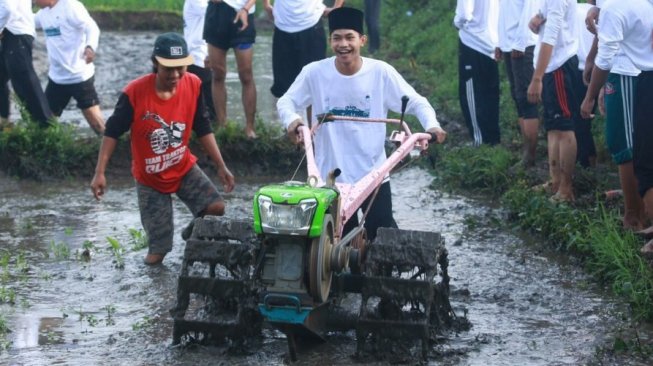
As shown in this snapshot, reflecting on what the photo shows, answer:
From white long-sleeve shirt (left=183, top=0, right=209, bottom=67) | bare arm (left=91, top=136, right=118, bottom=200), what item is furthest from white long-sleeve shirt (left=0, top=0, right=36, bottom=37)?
bare arm (left=91, top=136, right=118, bottom=200)

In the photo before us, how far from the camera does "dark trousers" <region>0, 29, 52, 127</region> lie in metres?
12.8

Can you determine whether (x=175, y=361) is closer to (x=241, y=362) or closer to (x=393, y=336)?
(x=241, y=362)

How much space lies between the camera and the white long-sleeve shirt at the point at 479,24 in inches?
494

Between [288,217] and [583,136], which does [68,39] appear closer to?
[583,136]

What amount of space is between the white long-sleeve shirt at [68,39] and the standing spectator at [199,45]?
38.9 inches

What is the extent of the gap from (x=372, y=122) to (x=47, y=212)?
165 inches

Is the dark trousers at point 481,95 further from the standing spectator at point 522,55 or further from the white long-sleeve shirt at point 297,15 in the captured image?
the white long-sleeve shirt at point 297,15

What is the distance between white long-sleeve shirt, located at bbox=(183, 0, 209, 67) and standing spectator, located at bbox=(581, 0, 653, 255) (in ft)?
18.3

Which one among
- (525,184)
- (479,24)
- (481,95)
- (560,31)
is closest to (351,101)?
(560,31)

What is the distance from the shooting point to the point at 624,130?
8609 mm

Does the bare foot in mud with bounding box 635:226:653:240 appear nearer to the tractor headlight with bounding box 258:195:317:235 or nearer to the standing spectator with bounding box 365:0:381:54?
the tractor headlight with bounding box 258:195:317:235

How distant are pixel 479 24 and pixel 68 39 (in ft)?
13.5

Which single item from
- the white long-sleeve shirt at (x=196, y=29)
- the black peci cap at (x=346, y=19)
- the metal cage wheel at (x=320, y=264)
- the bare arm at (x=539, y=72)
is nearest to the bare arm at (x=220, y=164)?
the black peci cap at (x=346, y=19)

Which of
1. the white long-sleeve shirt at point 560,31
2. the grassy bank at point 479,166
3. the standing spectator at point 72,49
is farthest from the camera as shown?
the standing spectator at point 72,49
